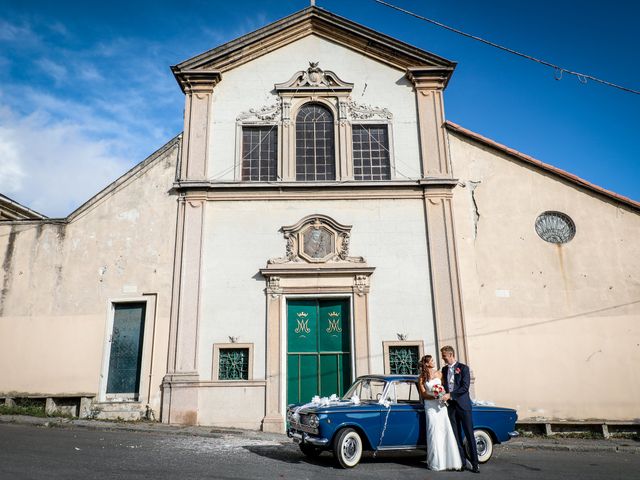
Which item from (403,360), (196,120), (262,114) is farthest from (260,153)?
(403,360)

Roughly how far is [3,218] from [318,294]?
9.66 m

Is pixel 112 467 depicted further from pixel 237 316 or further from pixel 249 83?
pixel 249 83

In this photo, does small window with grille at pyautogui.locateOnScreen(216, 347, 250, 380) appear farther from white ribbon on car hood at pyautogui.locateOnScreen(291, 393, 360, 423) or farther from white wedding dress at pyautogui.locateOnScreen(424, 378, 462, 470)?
white wedding dress at pyautogui.locateOnScreen(424, 378, 462, 470)

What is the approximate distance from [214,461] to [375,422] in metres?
2.44

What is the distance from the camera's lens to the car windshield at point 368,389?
8.54m

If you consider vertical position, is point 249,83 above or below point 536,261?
above

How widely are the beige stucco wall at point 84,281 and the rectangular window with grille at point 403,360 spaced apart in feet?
17.8

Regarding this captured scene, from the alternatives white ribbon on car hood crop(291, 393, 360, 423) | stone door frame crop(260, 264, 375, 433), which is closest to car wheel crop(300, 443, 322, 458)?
white ribbon on car hood crop(291, 393, 360, 423)

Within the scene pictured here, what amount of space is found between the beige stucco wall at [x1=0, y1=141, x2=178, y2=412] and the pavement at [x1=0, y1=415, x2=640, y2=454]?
103 cm

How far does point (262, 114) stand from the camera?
48.2 feet

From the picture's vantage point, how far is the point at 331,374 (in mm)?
12594

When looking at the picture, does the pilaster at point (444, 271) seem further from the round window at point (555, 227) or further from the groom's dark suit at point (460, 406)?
the groom's dark suit at point (460, 406)

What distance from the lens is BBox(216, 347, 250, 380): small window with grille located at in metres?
12.5

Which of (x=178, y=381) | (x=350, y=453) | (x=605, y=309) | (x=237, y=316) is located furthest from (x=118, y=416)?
(x=605, y=309)
